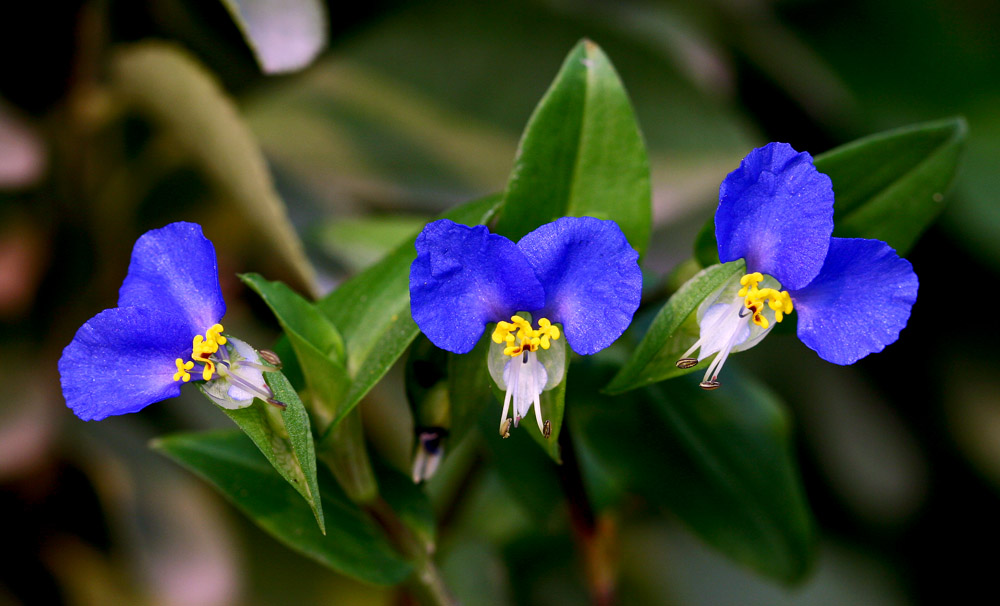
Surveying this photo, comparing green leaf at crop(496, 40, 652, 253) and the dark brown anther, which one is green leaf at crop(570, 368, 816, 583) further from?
the dark brown anther

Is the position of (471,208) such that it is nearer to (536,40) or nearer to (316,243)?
(316,243)

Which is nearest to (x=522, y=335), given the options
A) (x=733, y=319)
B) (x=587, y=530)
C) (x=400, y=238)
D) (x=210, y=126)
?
(x=733, y=319)

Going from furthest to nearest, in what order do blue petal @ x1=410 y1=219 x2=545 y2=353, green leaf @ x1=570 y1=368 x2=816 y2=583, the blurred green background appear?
the blurred green background < green leaf @ x1=570 y1=368 x2=816 y2=583 < blue petal @ x1=410 y1=219 x2=545 y2=353

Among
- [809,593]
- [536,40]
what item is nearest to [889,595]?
[809,593]

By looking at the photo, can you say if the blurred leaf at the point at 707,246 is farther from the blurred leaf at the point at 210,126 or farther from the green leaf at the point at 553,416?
the blurred leaf at the point at 210,126

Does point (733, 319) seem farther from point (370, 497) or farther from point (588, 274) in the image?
point (370, 497)

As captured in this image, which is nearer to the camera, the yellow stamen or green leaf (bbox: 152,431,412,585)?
the yellow stamen

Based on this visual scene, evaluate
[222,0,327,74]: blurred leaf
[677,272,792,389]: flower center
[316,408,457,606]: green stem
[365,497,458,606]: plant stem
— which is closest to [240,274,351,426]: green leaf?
[316,408,457,606]: green stem
